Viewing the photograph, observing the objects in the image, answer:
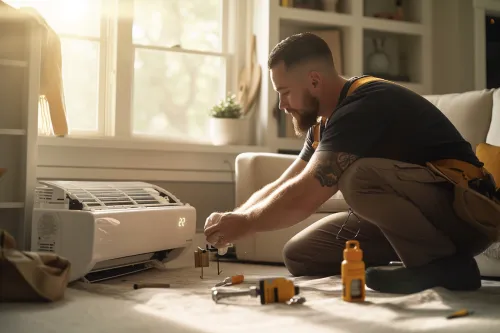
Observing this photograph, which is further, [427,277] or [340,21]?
[340,21]

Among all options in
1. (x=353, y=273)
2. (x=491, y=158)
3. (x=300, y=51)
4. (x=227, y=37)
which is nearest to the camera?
(x=353, y=273)

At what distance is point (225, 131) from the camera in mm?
3508

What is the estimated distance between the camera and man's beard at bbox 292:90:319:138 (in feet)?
6.88

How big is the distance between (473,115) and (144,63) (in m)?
1.76

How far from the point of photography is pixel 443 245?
6.19ft

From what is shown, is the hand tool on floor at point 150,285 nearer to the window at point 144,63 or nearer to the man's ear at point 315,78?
the man's ear at point 315,78

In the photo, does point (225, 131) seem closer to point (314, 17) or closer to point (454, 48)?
point (314, 17)

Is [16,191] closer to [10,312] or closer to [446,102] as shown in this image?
[10,312]

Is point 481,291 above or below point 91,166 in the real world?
below

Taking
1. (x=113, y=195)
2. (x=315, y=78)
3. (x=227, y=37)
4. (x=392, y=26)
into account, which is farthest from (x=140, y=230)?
(x=392, y=26)

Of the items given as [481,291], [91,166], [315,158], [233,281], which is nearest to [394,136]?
[315,158]

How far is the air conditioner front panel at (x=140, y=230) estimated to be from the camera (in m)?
2.16

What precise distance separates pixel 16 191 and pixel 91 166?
2.32 feet

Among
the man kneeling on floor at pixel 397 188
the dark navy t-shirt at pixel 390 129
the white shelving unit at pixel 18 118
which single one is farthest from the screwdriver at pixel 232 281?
the white shelving unit at pixel 18 118
